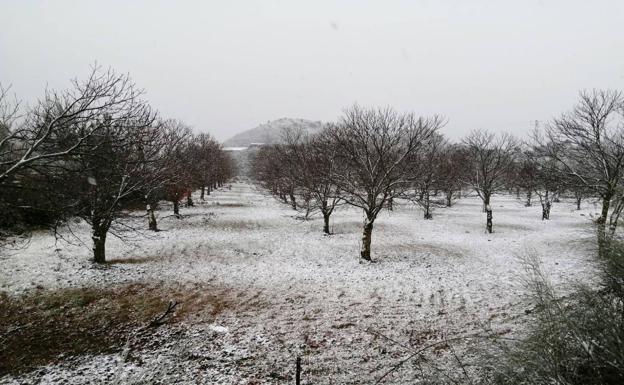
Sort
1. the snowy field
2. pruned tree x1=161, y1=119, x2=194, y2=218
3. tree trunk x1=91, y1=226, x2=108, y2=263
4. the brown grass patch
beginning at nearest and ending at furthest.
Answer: the snowy field
the brown grass patch
tree trunk x1=91, y1=226, x2=108, y2=263
pruned tree x1=161, y1=119, x2=194, y2=218

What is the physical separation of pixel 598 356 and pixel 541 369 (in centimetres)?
70

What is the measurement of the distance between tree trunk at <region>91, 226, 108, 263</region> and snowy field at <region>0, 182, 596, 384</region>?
1.37 feet

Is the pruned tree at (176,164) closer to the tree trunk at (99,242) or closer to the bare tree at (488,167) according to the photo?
the tree trunk at (99,242)

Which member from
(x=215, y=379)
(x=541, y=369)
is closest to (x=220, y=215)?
(x=215, y=379)

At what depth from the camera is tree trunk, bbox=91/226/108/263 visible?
1499 centimetres

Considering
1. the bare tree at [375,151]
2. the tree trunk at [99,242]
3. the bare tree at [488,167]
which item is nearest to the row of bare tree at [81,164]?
the tree trunk at [99,242]

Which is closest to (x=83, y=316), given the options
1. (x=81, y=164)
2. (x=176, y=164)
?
(x=81, y=164)

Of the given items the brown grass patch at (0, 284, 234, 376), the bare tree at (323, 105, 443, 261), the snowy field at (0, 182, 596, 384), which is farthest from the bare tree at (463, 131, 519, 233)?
the brown grass patch at (0, 284, 234, 376)

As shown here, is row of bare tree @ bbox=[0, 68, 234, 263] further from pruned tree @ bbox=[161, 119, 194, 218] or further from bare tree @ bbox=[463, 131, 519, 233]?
bare tree @ bbox=[463, 131, 519, 233]

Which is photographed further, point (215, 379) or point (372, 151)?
point (372, 151)

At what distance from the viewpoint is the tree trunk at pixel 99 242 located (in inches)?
590

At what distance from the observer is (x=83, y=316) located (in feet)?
34.5

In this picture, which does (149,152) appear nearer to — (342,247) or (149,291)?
(149,291)

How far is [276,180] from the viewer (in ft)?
123
